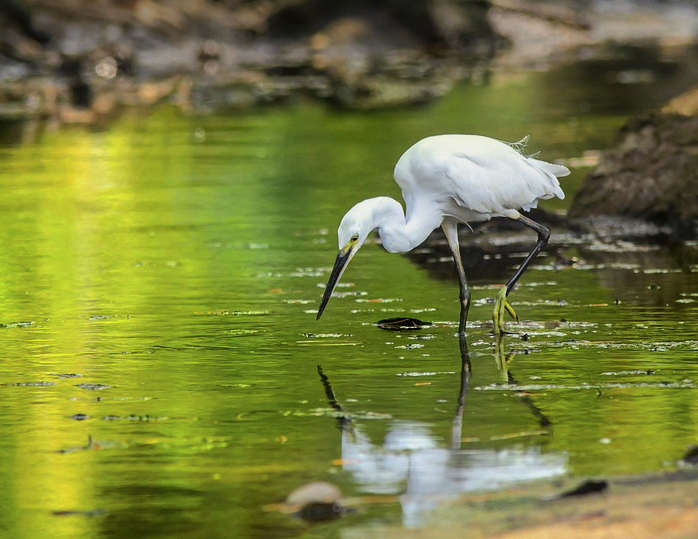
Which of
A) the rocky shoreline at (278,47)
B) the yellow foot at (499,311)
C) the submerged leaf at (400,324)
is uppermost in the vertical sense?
the rocky shoreline at (278,47)

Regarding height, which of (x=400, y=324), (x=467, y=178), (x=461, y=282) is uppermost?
(x=467, y=178)

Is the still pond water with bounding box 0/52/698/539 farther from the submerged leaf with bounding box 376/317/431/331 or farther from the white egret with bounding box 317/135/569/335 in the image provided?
the white egret with bounding box 317/135/569/335

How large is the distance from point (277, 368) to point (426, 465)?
7.14 feet

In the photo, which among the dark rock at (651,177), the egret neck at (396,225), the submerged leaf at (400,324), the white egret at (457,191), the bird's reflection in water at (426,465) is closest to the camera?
the bird's reflection in water at (426,465)

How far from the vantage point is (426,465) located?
251 inches

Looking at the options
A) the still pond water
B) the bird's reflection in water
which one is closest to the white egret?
the still pond water

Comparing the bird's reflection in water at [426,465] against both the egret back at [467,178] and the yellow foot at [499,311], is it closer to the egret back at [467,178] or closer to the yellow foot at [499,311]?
the yellow foot at [499,311]

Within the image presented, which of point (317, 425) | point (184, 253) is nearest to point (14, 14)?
point (184, 253)

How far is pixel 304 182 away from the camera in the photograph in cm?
1700

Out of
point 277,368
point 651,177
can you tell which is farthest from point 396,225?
point 651,177

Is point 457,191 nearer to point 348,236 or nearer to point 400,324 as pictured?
point 400,324

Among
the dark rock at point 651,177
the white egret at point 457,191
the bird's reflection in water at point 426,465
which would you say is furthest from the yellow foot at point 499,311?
the dark rock at point 651,177

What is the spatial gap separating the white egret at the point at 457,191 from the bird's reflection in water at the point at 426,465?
2142mm

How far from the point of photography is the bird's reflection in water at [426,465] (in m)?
5.95
